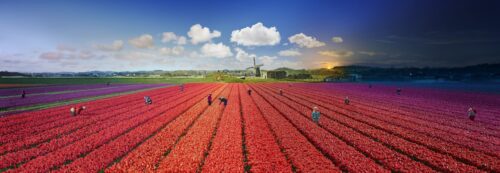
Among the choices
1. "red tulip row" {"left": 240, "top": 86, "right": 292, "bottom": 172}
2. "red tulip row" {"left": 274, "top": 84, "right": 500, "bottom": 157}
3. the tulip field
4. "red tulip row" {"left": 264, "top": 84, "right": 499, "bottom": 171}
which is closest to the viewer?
"red tulip row" {"left": 240, "top": 86, "right": 292, "bottom": 172}

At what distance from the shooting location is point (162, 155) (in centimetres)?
1024

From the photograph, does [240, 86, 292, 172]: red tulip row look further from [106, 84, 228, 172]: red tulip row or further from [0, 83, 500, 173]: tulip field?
[106, 84, 228, 172]: red tulip row

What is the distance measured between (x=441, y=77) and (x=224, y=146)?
497 feet

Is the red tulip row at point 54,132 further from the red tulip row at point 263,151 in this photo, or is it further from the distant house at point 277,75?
the distant house at point 277,75

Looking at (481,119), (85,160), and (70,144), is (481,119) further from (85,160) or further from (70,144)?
(70,144)

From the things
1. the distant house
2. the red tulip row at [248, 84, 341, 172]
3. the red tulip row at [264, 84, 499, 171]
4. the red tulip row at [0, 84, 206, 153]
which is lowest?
the red tulip row at [264, 84, 499, 171]

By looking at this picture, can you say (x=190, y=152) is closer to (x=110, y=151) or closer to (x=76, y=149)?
(x=110, y=151)

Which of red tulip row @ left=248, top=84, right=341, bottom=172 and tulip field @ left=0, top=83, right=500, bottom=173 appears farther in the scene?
tulip field @ left=0, top=83, right=500, bottom=173

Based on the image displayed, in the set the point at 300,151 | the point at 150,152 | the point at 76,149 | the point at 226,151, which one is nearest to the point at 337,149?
the point at 300,151

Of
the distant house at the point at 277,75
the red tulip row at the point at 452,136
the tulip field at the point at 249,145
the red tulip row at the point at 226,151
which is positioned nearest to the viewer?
the red tulip row at the point at 226,151

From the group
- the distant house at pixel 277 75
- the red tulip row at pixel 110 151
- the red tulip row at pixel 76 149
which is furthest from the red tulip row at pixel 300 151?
the distant house at pixel 277 75

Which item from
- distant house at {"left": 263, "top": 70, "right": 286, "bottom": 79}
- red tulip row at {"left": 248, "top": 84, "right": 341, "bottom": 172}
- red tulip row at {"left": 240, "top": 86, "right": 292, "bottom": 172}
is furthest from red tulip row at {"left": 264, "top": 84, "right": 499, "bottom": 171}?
distant house at {"left": 263, "top": 70, "right": 286, "bottom": 79}

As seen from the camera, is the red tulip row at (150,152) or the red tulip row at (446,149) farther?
the red tulip row at (446,149)

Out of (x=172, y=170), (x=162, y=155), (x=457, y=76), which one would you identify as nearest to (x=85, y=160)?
(x=162, y=155)
